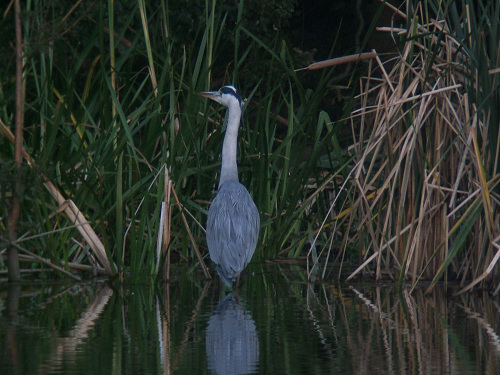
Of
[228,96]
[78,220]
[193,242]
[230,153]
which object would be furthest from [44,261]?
[228,96]

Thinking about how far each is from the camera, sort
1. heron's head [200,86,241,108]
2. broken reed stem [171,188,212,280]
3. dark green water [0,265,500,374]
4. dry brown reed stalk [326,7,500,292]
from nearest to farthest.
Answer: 1. dark green water [0,265,500,374]
2. dry brown reed stalk [326,7,500,292]
3. broken reed stem [171,188,212,280]
4. heron's head [200,86,241,108]

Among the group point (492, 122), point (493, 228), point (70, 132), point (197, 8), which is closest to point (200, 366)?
point (493, 228)

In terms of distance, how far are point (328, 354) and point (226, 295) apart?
187 centimetres

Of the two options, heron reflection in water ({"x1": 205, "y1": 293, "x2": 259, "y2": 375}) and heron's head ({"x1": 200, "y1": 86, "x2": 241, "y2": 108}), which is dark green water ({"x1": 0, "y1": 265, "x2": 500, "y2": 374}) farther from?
heron's head ({"x1": 200, "y1": 86, "x2": 241, "y2": 108})

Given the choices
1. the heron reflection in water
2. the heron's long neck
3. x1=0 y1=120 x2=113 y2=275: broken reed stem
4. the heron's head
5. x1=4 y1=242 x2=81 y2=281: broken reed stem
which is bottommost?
the heron reflection in water

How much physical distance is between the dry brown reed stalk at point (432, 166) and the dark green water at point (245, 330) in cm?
27

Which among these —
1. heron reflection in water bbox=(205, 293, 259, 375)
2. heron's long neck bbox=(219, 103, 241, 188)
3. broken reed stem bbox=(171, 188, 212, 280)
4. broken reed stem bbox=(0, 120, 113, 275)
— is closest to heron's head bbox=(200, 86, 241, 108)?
heron's long neck bbox=(219, 103, 241, 188)

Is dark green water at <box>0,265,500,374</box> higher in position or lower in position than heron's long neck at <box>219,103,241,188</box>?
lower

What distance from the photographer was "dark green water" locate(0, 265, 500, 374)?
3.50 meters

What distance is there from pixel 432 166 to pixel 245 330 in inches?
74.9

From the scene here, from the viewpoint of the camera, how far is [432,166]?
5559 millimetres

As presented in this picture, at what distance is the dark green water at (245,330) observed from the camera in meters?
3.50

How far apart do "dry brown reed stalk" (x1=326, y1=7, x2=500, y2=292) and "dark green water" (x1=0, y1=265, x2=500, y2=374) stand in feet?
0.89

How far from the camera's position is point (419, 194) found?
216 inches
